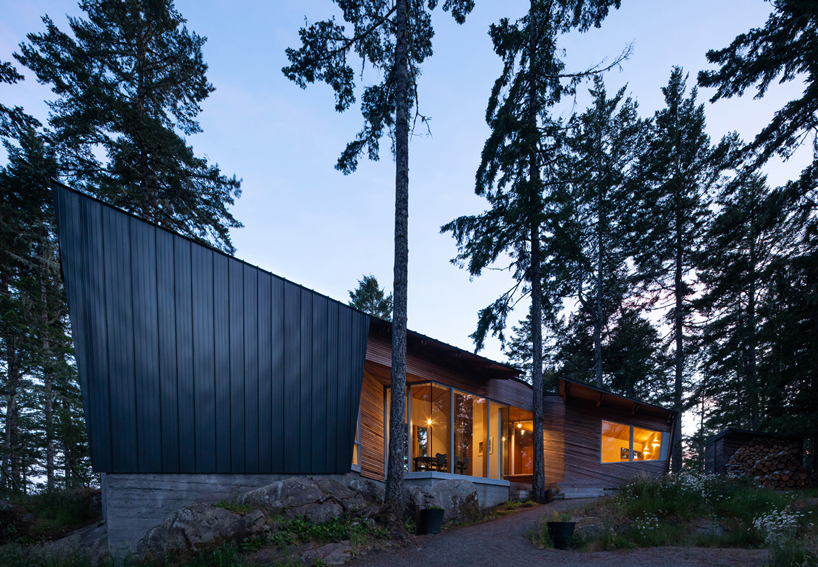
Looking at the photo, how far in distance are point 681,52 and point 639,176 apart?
6.19m

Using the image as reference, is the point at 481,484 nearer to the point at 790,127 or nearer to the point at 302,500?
the point at 302,500

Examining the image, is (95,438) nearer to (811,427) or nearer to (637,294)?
(811,427)

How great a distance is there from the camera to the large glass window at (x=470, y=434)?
11.7 metres

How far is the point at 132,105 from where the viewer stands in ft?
39.2

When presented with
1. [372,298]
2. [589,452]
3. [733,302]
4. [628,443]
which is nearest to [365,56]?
[589,452]

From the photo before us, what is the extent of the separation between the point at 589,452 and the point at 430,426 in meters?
5.60

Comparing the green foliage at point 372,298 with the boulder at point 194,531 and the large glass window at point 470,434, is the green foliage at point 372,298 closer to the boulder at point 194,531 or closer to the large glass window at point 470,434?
the large glass window at point 470,434

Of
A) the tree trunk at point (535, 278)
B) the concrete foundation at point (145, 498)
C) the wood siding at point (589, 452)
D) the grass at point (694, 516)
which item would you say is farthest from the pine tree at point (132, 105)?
the wood siding at point (589, 452)

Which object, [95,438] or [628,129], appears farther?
[628,129]

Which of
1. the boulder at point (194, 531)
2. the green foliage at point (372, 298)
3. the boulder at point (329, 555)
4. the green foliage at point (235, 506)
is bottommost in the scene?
the boulder at point (329, 555)

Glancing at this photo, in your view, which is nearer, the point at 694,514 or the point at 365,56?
the point at 694,514

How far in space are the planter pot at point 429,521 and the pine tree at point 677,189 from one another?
13221mm

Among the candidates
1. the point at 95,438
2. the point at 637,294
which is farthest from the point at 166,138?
the point at 637,294

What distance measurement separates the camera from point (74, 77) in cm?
1140
